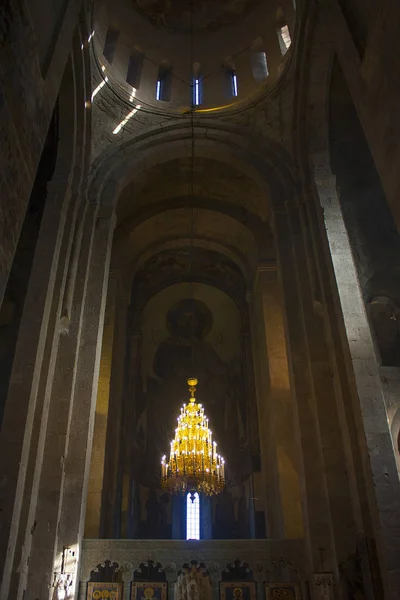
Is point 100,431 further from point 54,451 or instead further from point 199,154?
point 199,154

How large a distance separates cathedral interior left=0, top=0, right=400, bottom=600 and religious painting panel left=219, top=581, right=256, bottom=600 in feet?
0.10

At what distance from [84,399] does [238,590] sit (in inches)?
153

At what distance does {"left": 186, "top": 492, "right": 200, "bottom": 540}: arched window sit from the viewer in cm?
1608

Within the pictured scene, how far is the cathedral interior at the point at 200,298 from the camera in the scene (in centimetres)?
639

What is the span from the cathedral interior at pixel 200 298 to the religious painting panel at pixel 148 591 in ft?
0.10

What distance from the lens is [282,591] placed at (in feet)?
23.1

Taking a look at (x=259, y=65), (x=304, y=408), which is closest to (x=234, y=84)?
(x=259, y=65)

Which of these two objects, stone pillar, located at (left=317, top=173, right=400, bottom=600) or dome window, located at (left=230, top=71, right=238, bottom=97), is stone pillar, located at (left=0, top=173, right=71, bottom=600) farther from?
dome window, located at (left=230, top=71, right=238, bottom=97)

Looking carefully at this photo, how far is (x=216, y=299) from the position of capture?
17.9m

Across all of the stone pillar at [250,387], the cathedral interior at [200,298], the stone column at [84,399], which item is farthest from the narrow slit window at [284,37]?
the stone pillar at [250,387]

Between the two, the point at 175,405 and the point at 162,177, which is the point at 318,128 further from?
the point at 175,405

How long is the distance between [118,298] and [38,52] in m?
8.45

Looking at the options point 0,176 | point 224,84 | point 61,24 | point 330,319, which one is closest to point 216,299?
point 224,84

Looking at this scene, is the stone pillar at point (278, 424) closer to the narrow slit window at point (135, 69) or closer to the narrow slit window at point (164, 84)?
the narrow slit window at point (164, 84)
